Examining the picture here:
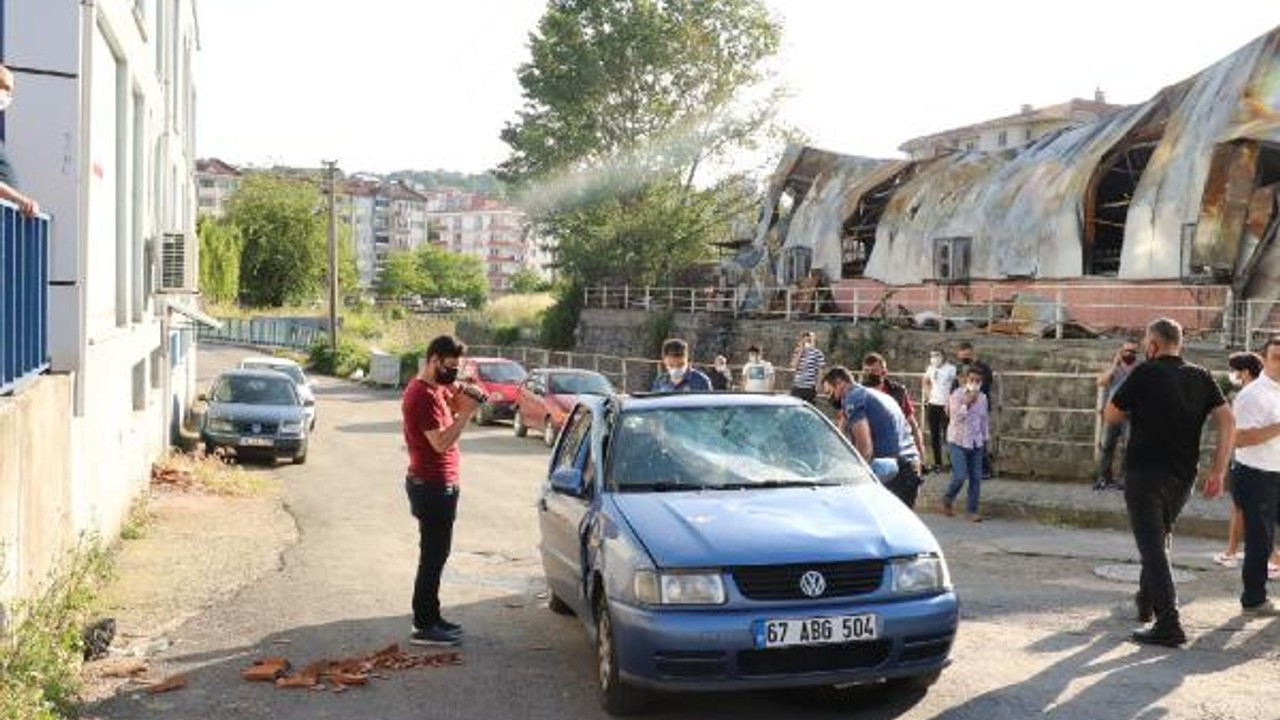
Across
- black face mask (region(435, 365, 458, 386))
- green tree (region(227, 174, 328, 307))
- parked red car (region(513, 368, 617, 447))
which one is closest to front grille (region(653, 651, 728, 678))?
black face mask (region(435, 365, 458, 386))

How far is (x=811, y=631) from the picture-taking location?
5059 mm

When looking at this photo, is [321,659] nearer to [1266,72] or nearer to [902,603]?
[902,603]

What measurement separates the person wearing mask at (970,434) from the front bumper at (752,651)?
23.2 feet

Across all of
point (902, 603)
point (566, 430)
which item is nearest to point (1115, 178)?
point (566, 430)

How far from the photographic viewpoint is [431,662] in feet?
21.7

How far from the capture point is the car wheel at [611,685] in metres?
5.46

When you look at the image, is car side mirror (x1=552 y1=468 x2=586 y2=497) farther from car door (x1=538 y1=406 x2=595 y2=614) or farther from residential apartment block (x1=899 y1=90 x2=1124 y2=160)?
residential apartment block (x1=899 y1=90 x2=1124 y2=160)

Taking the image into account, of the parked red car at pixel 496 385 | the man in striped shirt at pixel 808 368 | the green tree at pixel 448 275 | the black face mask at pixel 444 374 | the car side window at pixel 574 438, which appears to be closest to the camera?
the black face mask at pixel 444 374

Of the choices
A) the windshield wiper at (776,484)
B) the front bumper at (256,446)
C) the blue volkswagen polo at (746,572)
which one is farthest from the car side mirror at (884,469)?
the front bumper at (256,446)

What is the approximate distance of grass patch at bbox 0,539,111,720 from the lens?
498 centimetres

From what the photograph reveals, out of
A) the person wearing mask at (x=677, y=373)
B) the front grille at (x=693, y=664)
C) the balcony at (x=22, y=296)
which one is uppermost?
the balcony at (x=22, y=296)

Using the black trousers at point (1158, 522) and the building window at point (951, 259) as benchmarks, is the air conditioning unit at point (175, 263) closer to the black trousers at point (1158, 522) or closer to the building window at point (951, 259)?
the black trousers at point (1158, 522)

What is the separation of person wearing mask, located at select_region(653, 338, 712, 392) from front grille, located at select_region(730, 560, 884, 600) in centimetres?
586

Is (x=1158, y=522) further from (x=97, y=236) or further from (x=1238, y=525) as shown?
(x=97, y=236)
